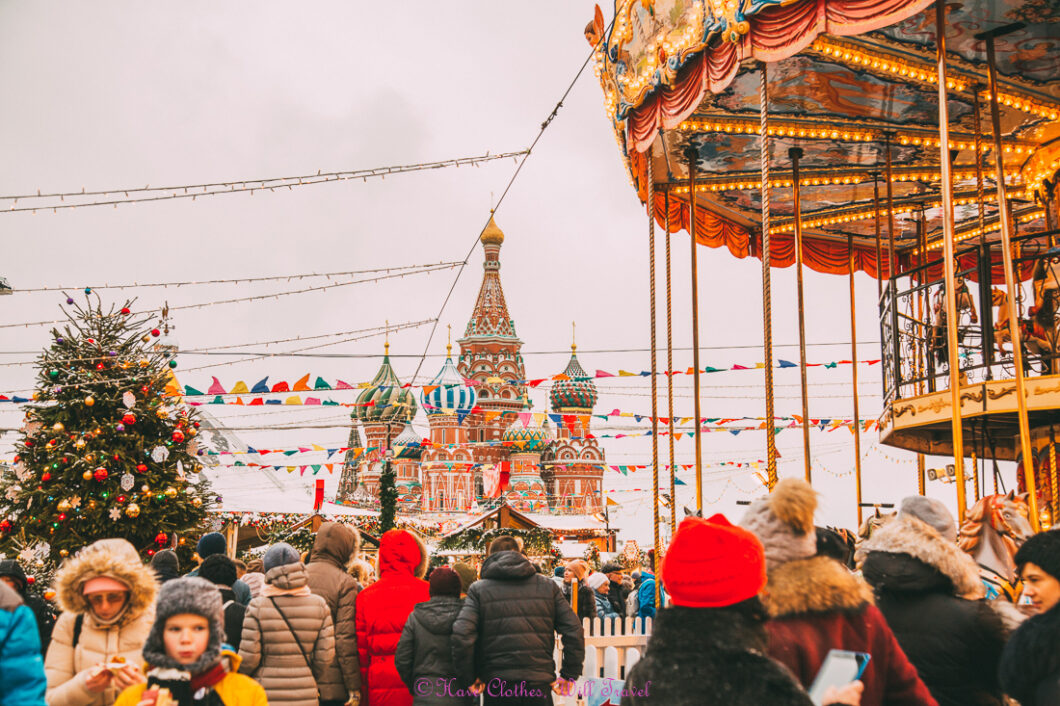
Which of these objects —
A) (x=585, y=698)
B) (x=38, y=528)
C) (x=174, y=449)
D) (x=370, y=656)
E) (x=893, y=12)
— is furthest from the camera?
(x=174, y=449)

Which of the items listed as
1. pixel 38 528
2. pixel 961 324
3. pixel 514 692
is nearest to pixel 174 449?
pixel 38 528

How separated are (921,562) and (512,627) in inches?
101

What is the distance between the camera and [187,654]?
10.5ft

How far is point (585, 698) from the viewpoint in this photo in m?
7.21

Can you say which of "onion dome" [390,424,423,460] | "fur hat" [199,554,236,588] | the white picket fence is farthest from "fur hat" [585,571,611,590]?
"onion dome" [390,424,423,460]

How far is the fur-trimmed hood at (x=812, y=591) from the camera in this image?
2.71 m

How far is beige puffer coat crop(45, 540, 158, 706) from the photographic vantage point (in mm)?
3678

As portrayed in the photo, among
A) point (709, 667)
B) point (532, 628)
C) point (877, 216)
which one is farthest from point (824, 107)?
point (709, 667)

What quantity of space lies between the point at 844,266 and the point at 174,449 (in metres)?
9.96

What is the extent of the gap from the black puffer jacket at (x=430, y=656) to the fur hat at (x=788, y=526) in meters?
2.80

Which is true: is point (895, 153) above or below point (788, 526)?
above

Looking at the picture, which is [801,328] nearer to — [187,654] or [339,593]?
[339,593]

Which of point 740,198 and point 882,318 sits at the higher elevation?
point 740,198

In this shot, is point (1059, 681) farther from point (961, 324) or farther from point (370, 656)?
point (961, 324)
